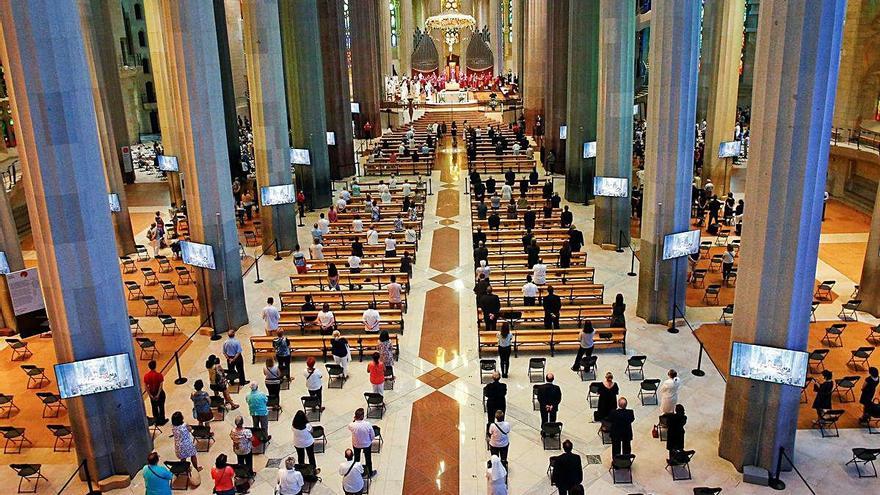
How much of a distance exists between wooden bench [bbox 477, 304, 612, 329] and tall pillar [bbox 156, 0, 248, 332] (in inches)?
286

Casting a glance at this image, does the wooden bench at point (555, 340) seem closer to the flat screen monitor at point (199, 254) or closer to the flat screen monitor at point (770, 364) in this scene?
the flat screen monitor at point (770, 364)

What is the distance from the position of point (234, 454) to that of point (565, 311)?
947cm

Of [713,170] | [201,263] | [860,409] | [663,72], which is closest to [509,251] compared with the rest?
[663,72]

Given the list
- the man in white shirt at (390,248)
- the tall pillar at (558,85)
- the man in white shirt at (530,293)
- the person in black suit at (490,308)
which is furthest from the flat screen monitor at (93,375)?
the tall pillar at (558,85)

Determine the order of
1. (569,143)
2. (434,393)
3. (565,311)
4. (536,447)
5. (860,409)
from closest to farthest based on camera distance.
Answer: (536,447), (860,409), (434,393), (565,311), (569,143)

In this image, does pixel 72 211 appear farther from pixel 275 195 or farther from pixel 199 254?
pixel 275 195

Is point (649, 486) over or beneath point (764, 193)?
beneath

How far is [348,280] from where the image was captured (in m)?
21.8

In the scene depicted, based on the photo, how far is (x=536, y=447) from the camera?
13633 mm

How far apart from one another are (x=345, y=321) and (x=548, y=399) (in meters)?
6.99

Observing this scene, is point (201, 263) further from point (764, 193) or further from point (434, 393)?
point (764, 193)

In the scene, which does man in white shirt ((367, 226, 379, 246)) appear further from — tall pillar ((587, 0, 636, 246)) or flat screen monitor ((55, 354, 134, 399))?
flat screen monitor ((55, 354, 134, 399))

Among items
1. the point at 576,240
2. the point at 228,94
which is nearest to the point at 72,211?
the point at 576,240

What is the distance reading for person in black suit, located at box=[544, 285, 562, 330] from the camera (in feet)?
58.9
